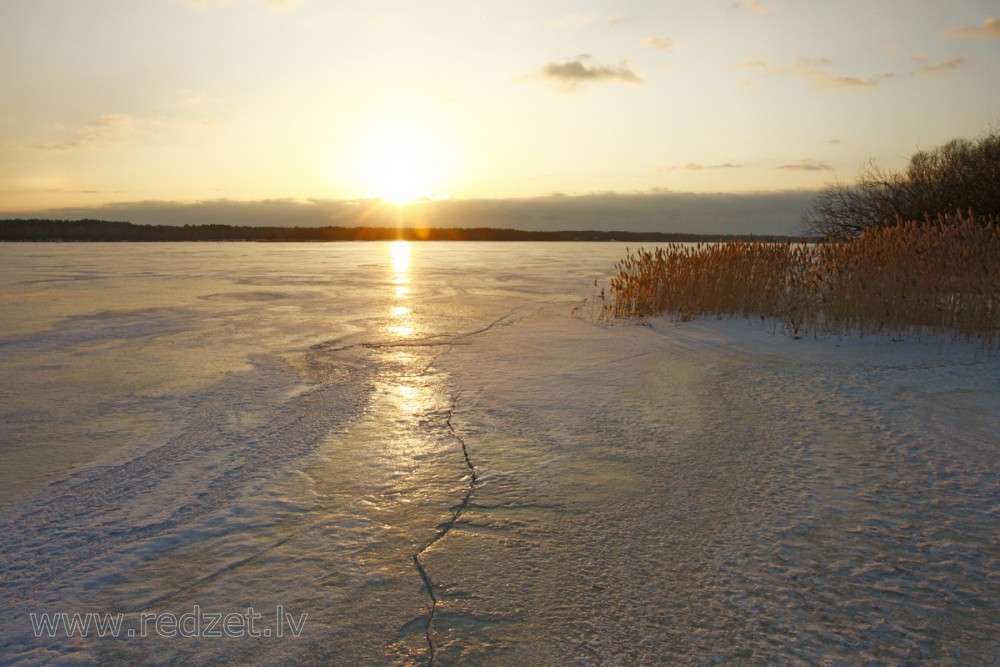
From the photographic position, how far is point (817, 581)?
7.00 ft

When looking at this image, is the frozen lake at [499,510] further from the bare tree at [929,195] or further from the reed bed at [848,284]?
the bare tree at [929,195]

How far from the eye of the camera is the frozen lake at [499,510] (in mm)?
1879

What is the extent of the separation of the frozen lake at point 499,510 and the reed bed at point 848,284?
1324 mm

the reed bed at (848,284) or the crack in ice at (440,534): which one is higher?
the reed bed at (848,284)

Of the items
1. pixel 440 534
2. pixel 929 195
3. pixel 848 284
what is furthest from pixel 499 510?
pixel 929 195

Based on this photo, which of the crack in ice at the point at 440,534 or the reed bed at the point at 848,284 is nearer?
the crack in ice at the point at 440,534

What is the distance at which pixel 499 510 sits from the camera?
2.71 m

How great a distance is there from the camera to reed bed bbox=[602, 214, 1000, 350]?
23.3 feet

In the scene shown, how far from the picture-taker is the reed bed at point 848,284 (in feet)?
23.3

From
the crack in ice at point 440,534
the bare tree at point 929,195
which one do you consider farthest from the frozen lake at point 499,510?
the bare tree at point 929,195

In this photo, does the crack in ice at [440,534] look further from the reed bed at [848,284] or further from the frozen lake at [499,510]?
the reed bed at [848,284]

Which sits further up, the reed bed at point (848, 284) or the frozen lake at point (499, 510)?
the reed bed at point (848, 284)

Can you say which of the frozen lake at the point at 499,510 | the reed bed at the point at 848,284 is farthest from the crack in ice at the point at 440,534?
the reed bed at the point at 848,284

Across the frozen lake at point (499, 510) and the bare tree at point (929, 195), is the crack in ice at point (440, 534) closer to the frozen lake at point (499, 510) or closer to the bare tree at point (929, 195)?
the frozen lake at point (499, 510)
